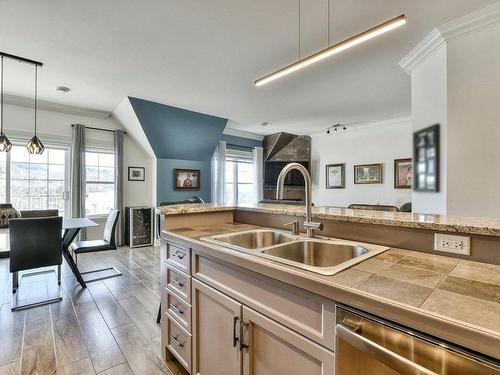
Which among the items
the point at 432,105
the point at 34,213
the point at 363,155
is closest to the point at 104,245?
the point at 34,213

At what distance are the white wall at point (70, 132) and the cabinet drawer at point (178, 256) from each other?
13.6ft

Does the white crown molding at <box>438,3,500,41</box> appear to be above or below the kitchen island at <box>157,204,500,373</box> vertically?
above

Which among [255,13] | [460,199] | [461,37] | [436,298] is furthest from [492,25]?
[436,298]

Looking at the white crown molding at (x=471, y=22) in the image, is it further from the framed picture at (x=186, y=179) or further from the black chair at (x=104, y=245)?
the framed picture at (x=186, y=179)

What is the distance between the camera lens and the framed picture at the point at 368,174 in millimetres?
5852

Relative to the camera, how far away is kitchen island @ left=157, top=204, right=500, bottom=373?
2.18ft

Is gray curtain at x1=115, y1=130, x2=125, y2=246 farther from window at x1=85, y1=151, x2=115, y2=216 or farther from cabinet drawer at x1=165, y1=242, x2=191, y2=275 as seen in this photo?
cabinet drawer at x1=165, y1=242, x2=191, y2=275

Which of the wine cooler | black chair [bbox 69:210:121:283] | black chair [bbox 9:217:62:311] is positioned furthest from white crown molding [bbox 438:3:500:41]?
the wine cooler

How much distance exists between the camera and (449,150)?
7.86 feet

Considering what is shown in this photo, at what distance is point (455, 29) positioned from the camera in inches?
91.7

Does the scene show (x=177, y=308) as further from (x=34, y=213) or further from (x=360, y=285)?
(x=34, y=213)

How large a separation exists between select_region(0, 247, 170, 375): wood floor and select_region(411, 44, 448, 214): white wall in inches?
113

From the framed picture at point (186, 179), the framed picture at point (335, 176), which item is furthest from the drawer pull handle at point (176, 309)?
the framed picture at point (335, 176)

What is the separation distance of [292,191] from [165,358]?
18.2 ft
